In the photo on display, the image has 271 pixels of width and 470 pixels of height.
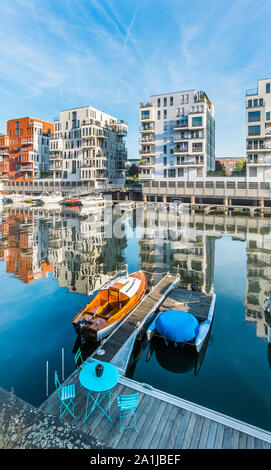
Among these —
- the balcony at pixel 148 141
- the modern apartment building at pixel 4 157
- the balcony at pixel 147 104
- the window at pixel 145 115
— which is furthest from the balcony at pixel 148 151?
the modern apartment building at pixel 4 157

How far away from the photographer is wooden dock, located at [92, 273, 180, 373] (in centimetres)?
1255

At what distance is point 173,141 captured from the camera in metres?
72.1

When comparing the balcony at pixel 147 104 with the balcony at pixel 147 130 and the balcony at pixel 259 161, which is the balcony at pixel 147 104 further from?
the balcony at pixel 259 161

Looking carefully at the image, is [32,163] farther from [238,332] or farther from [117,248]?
[238,332]

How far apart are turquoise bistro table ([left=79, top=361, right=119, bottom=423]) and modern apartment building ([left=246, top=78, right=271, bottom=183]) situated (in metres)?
62.1

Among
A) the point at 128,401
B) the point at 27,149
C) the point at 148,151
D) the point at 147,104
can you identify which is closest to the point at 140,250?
the point at 128,401

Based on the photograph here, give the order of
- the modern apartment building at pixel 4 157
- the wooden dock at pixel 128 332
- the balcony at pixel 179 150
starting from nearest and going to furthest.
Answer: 1. the wooden dock at pixel 128 332
2. the balcony at pixel 179 150
3. the modern apartment building at pixel 4 157

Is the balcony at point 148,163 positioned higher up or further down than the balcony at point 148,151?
further down

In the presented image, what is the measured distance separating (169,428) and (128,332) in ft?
20.1

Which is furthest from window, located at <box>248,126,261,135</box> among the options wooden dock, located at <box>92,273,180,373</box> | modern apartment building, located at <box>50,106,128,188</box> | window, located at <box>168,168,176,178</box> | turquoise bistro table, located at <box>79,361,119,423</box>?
turquoise bistro table, located at <box>79,361,119,423</box>

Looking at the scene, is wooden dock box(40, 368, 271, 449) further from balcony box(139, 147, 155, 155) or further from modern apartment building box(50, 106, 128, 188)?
modern apartment building box(50, 106, 128, 188)

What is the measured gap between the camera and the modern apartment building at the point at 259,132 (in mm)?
60156

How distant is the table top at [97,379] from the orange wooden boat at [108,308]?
426 centimetres

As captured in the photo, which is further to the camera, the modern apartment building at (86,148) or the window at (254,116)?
the modern apartment building at (86,148)
